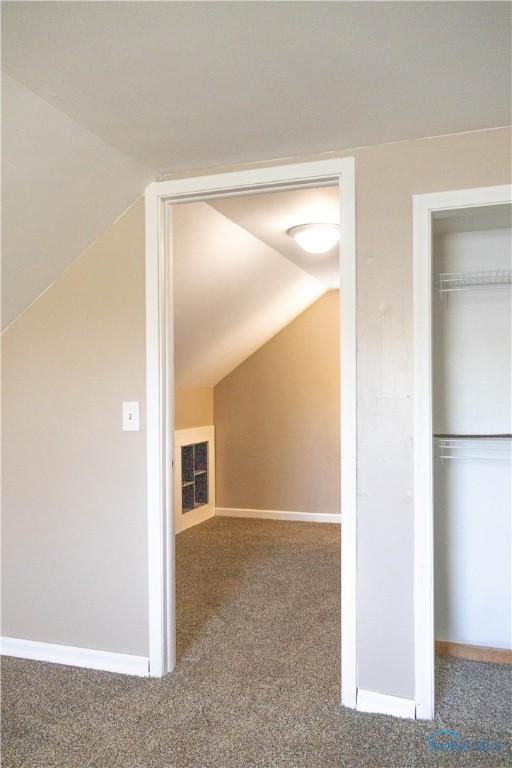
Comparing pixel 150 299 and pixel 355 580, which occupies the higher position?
pixel 150 299

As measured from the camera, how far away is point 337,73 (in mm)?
1747

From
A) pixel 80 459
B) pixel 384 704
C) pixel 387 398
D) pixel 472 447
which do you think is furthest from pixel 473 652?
pixel 80 459

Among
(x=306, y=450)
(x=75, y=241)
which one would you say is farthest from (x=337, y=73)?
(x=306, y=450)

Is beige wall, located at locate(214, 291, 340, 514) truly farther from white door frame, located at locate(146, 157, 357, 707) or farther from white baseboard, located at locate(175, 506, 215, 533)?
white door frame, located at locate(146, 157, 357, 707)

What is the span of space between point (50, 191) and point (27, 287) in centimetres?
54

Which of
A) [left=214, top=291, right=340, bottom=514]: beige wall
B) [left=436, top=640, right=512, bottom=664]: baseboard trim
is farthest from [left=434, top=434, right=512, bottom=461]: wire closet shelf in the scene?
[left=214, top=291, right=340, bottom=514]: beige wall

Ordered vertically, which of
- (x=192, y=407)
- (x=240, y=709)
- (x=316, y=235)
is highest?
(x=316, y=235)

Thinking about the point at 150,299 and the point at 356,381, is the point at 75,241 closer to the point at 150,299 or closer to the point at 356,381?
the point at 150,299

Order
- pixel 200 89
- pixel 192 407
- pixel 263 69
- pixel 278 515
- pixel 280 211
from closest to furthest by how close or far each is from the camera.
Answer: pixel 263 69
pixel 200 89
pixel 280 211
pixel 192 407
pixel 278 515

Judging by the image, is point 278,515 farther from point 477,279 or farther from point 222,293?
point 477,279

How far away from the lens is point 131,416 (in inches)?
102

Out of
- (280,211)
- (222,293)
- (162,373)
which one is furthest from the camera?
(222,293)

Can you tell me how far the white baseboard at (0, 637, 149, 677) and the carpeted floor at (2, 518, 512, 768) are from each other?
1.8 inches

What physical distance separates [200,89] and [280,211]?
51.2 inches
